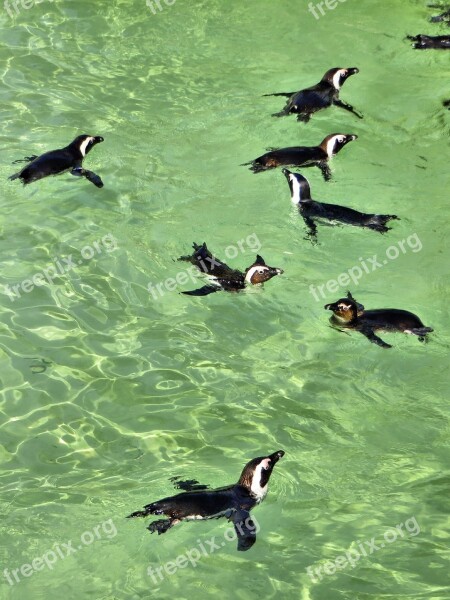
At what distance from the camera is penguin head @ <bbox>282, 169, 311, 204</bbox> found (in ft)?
23.9

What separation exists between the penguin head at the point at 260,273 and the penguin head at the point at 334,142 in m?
1.65

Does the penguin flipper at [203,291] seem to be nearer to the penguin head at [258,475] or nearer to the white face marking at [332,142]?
the penguin head at [258,475]

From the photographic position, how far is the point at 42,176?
7.44 m

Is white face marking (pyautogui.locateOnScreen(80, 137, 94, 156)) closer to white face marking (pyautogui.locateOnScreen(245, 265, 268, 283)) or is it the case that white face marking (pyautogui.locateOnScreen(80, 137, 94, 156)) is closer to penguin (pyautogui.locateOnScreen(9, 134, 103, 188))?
penguin (pyautogui.locateOnScreen(9, 134, 103, 188))

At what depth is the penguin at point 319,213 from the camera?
23.0ft

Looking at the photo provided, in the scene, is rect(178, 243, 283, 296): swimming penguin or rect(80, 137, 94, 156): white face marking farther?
rect(80, 137, 94, 156): white face marking

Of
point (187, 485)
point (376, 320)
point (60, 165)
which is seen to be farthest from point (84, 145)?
point (187, 485)

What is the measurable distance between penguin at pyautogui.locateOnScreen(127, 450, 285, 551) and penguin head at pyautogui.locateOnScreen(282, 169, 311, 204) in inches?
103

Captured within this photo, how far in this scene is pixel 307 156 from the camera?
25.2 feet

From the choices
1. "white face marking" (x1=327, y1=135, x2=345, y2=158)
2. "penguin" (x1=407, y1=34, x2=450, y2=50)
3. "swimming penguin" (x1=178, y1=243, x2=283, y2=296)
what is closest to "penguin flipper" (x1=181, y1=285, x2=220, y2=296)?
"swimming penguin" (x1=178, y1=243, x2=283, y2=296)

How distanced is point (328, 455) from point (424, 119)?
160 inches

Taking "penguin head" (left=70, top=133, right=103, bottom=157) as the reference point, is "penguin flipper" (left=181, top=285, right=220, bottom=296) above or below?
below

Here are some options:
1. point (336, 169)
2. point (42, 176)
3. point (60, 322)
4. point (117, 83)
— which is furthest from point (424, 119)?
point (60, 322)

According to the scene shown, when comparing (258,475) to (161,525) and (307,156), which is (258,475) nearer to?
(161,525)
